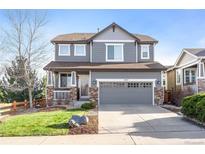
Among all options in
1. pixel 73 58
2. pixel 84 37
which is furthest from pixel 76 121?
pixel 84 37

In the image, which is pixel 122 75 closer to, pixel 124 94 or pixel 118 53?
pixel 124 94

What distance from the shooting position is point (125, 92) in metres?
20.3

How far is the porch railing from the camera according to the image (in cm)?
2098

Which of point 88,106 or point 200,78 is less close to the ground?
point 200,78

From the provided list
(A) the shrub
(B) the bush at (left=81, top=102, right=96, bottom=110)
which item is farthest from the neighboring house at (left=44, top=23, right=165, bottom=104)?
(A) the shrub

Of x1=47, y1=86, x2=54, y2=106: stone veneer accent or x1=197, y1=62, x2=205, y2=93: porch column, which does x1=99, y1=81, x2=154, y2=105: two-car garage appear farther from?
x1=47, y1=86, x2=54, y2=106: stone veneer accent

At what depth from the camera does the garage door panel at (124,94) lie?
20250 millimetres

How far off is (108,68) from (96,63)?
1910 millimetres

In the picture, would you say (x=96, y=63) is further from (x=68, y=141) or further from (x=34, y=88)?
(x=68, y=141)

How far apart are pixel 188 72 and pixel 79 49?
8.13 meters

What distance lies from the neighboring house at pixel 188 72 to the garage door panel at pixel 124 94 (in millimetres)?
2993

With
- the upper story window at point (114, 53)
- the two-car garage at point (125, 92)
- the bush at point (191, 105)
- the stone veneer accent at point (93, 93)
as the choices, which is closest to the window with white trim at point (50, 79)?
the stone veneer accent at point (93, 93)
